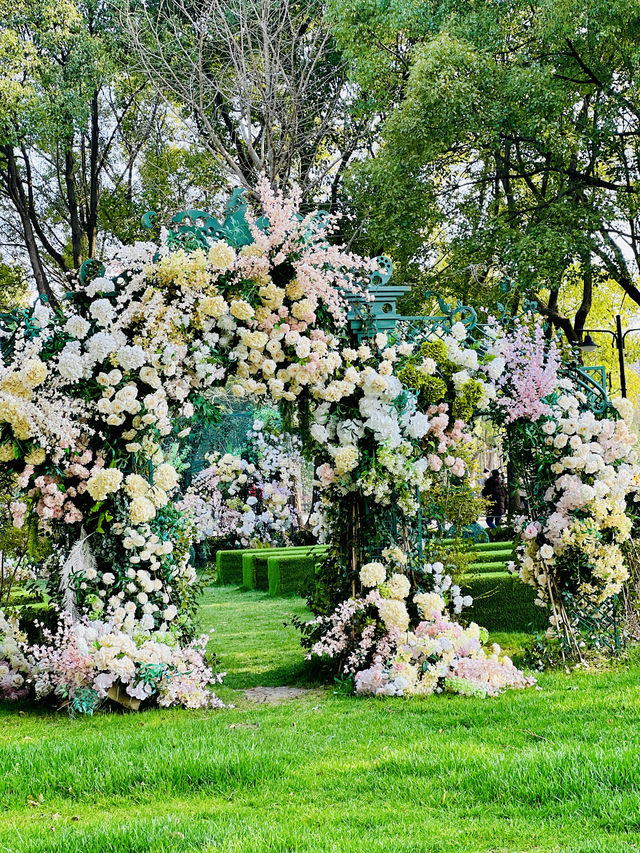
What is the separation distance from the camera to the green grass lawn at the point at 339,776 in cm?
299

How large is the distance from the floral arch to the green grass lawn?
458mm

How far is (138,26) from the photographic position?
13.4 m

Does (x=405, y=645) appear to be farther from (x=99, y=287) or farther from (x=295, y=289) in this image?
(x=99, y=287)

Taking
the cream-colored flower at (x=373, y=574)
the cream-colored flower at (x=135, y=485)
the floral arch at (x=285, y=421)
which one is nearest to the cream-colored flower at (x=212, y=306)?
the floral arch at (x=285, y=421)

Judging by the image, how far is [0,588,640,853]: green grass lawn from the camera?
299cm

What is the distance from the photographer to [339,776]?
12.2ft

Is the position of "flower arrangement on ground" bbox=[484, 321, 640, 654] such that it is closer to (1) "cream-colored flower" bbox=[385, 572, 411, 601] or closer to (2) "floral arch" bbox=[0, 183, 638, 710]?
(2) "floral arch" bbox=[0, 183, 638, 710]

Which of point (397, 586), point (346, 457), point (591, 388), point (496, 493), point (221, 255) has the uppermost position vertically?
point (221, 255)

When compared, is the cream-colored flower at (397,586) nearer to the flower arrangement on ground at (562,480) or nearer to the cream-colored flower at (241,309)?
the flower arrangement on ground at (562,480)

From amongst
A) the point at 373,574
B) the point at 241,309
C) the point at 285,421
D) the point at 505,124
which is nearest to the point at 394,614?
the point at 373,574

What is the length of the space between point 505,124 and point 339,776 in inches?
421

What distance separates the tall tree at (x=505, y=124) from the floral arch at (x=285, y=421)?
6469mm

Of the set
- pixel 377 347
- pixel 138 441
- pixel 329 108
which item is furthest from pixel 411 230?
pixel 138 441

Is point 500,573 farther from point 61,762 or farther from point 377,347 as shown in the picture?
point 61,762
